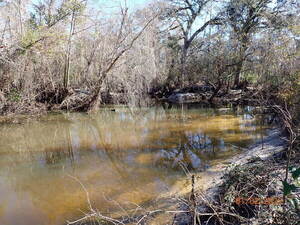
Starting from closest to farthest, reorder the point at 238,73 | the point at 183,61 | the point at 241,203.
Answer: the point at 241,203
the point at 238,73
the point at 183,61

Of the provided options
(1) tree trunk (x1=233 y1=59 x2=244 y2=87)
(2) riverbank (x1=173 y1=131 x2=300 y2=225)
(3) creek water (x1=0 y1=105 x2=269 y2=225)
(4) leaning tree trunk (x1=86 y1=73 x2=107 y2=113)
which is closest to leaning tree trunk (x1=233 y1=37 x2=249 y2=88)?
(1) tree trunk (x1=233 y1=59 x2=244 y2=87)

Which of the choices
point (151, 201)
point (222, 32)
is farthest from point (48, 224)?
point (222, 32)

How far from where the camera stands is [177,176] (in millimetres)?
5129

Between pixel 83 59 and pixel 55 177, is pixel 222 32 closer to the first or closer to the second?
pixel 83 59

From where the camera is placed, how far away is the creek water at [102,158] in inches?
165

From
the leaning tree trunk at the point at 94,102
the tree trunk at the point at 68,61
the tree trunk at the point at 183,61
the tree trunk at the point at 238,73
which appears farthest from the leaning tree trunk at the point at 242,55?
the tree trunk at the point at 68,61

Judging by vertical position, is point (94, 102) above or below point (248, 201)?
above

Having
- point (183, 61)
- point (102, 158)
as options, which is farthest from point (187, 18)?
point (102, 158)

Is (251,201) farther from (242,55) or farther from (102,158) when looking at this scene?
(242,55)

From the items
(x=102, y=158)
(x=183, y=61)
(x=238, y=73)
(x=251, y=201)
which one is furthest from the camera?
(x=183, y=61)
